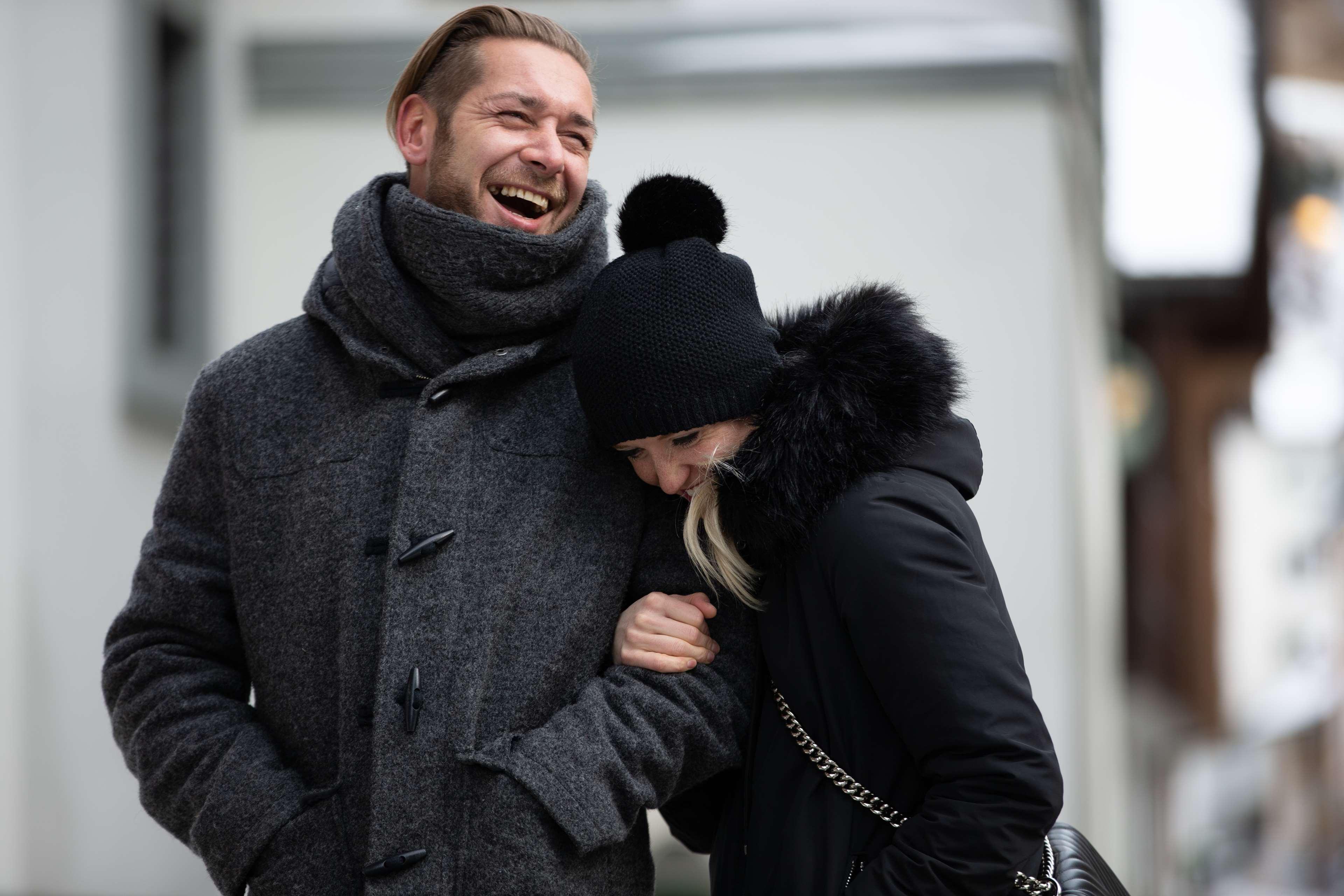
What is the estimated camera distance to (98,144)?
423 cm

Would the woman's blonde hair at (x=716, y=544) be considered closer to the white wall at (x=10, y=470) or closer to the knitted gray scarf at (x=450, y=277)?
the knitted gray scarf at (x=450, y=277)

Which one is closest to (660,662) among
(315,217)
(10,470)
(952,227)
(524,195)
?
(524,195)

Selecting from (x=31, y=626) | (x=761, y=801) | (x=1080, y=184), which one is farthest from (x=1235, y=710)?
(x=761, y=801)

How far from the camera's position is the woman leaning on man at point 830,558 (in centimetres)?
142

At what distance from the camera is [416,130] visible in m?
1.92

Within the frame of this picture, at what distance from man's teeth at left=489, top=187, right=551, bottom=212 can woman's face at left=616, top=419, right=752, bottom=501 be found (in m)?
0.41

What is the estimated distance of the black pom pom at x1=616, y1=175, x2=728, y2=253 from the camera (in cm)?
158

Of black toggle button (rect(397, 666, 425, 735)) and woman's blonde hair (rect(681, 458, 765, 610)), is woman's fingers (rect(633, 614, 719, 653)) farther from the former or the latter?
black toggle button (rect(397, 666, 425, 735))

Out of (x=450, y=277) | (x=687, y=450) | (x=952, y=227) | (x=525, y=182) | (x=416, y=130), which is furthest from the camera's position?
(x=952, y=227)

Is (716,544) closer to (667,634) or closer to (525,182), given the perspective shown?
(667,634)

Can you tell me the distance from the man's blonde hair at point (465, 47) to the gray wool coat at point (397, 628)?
18cm

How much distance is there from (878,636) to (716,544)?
22 centimetres

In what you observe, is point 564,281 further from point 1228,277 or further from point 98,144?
point 1228,277

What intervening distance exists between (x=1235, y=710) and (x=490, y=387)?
1882 centimetres
